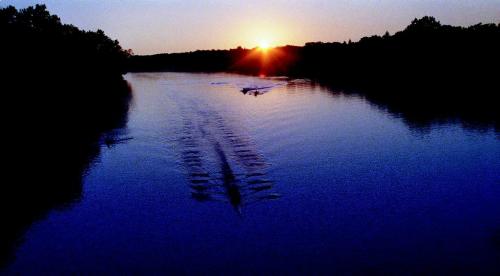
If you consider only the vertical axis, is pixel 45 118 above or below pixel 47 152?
above

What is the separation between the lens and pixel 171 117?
56312mm

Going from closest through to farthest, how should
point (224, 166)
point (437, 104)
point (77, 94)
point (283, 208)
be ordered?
1. point (283, 208)
2. point (224, 166)
3. point (437, 104)
4. point (77, 94)

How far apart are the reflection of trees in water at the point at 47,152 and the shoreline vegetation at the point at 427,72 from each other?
3423 centimetres

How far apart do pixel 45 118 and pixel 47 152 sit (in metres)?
21.1

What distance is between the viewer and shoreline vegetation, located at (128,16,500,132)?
52.7m

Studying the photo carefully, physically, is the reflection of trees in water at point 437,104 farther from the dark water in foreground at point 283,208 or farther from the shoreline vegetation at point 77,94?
the dark water in foreground at point 283,208

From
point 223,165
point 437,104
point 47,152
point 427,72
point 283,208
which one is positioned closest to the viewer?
point 283,208

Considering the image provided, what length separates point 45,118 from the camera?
188 feet

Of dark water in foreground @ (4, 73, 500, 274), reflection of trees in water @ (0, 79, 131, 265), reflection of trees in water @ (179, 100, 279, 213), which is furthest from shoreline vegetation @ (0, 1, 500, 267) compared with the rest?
reflection of trees in water @ (179, 100, 279, 213)

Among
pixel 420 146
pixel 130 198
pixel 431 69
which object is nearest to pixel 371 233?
pixel 130 198

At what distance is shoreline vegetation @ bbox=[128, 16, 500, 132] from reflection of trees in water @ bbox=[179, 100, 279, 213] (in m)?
20.6

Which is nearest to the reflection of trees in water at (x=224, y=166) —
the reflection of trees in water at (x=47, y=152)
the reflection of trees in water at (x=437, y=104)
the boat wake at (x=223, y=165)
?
the boat wake at (x=223, y=165)

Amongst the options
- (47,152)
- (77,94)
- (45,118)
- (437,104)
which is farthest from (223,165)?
(77,94)

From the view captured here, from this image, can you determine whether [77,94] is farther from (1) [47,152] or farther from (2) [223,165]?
(2) [223,165]
